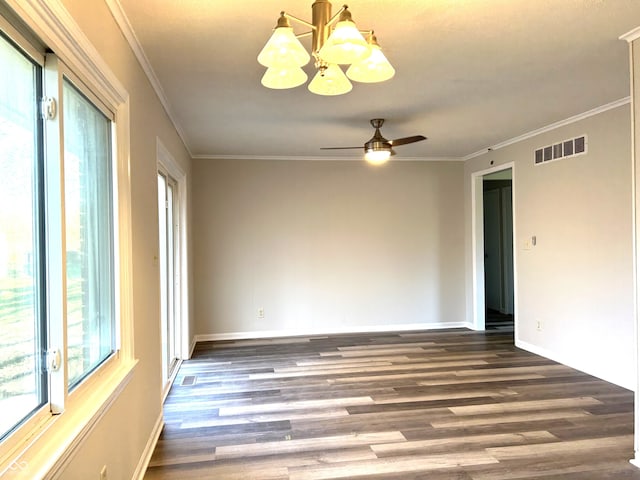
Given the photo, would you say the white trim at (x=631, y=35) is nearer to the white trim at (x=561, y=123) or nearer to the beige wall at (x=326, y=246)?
the white trim at (x=561, y=123)

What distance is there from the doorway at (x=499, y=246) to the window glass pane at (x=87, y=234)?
6521mm

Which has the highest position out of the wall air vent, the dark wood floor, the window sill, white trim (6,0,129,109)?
the wall air vent

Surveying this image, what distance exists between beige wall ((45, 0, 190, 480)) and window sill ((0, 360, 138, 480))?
69mm

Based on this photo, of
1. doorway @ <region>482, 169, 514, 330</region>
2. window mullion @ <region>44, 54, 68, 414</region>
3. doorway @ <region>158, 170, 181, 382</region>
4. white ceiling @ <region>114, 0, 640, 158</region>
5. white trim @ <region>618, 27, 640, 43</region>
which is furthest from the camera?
doorway @ <region>482, 169, 514, 330</region>

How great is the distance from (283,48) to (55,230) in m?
1.11

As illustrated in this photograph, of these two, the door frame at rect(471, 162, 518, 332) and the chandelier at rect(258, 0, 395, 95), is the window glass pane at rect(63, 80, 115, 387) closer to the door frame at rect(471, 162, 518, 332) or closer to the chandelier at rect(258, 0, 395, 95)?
the chandelier at rect(258, 0, 395, 95)

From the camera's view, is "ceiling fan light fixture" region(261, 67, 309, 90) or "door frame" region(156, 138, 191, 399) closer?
"ceiling fan light fixture" region(261, 67, 309, 90)

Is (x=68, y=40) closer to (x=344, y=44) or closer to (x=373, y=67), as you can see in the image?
(x=344, y=44)

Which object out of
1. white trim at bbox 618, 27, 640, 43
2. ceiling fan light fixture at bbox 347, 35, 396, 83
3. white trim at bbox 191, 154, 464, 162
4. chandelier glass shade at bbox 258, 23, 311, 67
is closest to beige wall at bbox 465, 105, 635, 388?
white trim at bbox 191, 154, 464, 162

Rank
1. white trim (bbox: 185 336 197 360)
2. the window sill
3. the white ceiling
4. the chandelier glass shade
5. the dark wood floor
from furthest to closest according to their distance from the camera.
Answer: white trim (bbox: 185 336 197 360), the dark wood floor, the white ceiling, the chandelier glass shade, the window sill

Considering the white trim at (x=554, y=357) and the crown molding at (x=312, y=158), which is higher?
the crown molding at (x=312, y=158)

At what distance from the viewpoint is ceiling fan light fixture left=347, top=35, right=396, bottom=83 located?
176 cm

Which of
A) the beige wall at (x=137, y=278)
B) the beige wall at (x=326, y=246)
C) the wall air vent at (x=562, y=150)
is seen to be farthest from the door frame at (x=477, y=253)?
the beige wall at (x=137, y=278)

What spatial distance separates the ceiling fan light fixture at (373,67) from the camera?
1764mm
